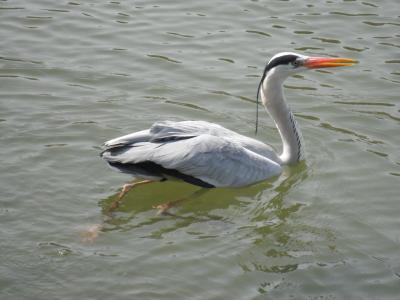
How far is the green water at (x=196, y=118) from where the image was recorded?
696 cm

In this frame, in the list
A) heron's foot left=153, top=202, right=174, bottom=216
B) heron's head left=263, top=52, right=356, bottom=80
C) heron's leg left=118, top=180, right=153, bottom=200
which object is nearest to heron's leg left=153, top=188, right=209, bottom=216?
heron's foot left=153, top=202, right=174, bottom=216

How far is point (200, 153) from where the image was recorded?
812 centimetres

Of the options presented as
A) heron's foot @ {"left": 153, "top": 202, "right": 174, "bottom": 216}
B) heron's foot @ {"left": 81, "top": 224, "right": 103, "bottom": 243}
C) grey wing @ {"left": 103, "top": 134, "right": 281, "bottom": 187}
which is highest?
grey wing @ {"left": 103, "top": 134, "right": 281, "bottom": 187}

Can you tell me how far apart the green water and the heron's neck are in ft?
0.71

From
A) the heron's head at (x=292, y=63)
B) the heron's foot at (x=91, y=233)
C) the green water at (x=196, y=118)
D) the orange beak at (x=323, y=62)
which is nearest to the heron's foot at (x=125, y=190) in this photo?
the green water at (x=196, y=118)

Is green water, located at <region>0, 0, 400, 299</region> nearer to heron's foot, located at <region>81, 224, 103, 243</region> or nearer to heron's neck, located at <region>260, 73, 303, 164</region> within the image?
heron's foot, located at <region>81, 224, 103, 243</region>

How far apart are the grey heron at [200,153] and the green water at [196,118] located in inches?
12.9

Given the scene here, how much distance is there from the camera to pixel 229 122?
9945mm

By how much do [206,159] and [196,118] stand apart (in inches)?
77.8

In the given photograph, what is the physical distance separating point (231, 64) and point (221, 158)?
3442 millimetres

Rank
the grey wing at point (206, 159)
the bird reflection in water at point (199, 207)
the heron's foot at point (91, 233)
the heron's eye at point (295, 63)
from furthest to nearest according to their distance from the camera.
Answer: the heron's eye at point (295, 63)
the grey wing at point (206, 159)
the bird reflection in water at point (199, 207)
the heron's foot at point (91, 233)

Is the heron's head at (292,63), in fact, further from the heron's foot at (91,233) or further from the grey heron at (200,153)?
the heron's foot at (91,233)

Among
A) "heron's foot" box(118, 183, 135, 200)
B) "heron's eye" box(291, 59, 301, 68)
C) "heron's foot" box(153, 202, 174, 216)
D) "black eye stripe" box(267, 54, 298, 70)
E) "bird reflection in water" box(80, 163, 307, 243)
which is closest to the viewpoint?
"bird reflection in water" box(80, 163, 307, 243)

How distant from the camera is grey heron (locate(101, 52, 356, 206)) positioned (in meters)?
7.95
